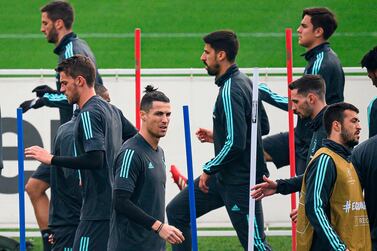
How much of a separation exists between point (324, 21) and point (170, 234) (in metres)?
3.36

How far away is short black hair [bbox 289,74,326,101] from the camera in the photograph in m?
11.2

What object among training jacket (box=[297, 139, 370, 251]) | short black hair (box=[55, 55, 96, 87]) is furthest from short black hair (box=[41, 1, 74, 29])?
training jacket (box=[297, 139, 370, 251])

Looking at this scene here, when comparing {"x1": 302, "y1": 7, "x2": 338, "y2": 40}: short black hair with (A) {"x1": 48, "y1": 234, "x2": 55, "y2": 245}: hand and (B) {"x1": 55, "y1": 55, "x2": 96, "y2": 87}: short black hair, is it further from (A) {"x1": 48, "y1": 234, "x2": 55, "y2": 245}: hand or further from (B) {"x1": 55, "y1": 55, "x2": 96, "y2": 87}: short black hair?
(A) {"x1": 48, "y1": 234, "x2": 55, "y2": 245}: hand

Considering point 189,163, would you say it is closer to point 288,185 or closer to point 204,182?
point 288,185

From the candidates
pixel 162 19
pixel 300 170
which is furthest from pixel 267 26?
pixel 300 170

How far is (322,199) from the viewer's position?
970cm

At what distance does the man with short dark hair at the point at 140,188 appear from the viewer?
1062cm

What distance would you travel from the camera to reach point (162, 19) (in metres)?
23.1

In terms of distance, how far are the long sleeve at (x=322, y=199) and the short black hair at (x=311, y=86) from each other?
4.80 ft

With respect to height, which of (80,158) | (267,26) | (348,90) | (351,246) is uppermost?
(267,26)

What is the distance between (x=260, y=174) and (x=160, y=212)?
1817mm

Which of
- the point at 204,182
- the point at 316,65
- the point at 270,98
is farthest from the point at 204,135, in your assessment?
the point at 316,65

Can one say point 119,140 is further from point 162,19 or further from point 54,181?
point 162,19

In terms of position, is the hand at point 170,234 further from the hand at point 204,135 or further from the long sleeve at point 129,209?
the hand at point 204,135
